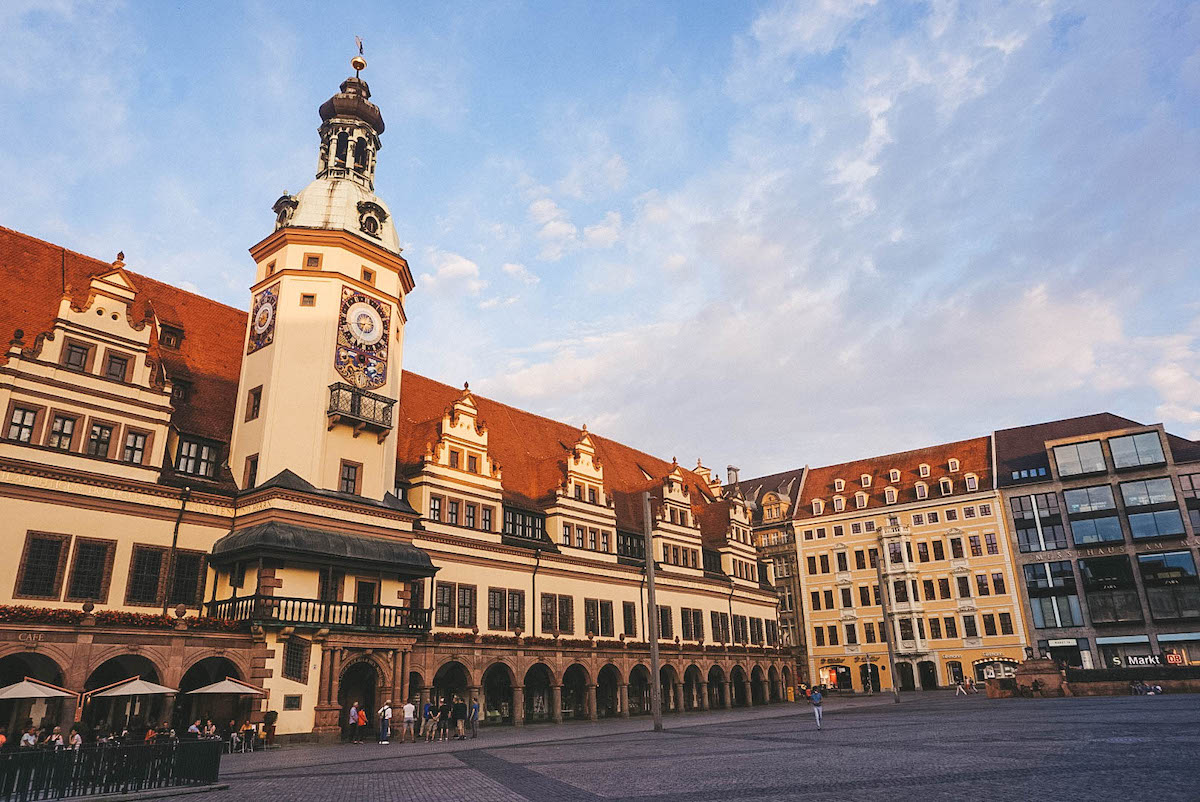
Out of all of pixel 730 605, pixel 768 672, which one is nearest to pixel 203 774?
pixel 730 605

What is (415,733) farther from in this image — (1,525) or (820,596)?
(820,596)

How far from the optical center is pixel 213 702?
97.0 ft

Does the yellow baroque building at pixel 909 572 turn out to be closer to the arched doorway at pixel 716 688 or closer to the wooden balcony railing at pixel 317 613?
the arched doorway at pixel 716 688

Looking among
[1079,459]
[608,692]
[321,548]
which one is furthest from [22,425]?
[1079,459]

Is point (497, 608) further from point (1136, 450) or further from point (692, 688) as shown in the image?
point (1136, 450)

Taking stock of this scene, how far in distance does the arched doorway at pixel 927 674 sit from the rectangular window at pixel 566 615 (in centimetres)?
3955

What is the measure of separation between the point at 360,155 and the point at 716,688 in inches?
1735

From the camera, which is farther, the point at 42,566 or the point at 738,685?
the point at 738,685

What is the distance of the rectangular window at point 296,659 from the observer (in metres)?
30.0

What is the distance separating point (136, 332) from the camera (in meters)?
31.4

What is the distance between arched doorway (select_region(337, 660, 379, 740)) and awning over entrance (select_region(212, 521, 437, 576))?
443 centimetres

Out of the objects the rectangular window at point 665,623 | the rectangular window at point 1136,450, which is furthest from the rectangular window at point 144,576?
the rectangular window at point 1136,450

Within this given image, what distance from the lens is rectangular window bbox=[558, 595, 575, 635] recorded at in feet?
149

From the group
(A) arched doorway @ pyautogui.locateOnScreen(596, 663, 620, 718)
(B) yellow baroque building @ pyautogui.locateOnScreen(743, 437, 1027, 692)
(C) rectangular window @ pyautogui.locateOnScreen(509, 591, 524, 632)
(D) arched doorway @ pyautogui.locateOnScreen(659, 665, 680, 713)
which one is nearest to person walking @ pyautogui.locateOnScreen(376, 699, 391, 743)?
(C) rectangular window @ pyautogui.locateOnScreen(509, 591, 524, 632)
